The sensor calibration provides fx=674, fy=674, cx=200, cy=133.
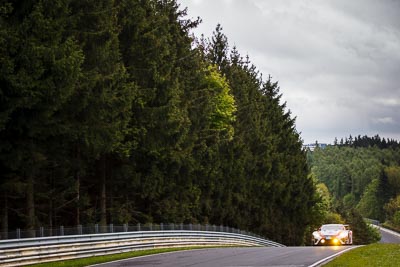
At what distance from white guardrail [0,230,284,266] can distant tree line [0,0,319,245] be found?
→ 2428mm

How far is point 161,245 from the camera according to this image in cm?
3147

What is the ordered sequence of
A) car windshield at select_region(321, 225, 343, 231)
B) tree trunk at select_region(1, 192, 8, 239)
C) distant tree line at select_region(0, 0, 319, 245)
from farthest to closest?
car windshield at select_region(321, 225, 343, 231)
tree trunk at select_region(1, 192, 8, 239)
distant tree line at select_region(0, 0, 319, 245)

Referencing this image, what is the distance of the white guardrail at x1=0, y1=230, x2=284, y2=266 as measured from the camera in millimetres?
19531

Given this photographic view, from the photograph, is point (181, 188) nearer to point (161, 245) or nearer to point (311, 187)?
point (161, 245)

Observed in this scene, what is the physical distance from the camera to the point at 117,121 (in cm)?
2552

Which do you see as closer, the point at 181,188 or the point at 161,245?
the point at 161,245

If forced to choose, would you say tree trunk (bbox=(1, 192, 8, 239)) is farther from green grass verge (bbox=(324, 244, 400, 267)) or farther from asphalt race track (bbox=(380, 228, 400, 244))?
asphalt race track (bbox=(380, 228, 400, 244))

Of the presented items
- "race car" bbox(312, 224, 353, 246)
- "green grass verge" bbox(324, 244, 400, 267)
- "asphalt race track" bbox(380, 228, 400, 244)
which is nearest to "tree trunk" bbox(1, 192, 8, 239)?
"green grass verge" bbox(324, 244, 400, 267)

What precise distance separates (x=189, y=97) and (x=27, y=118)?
871 inches

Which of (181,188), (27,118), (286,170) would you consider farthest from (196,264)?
(286,170)

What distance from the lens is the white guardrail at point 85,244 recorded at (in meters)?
19.5

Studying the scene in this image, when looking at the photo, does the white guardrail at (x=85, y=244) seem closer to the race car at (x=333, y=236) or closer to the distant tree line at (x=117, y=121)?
the distant tree line at (x=117, y=121)

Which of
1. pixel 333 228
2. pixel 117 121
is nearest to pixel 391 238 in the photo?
pixel 333 228

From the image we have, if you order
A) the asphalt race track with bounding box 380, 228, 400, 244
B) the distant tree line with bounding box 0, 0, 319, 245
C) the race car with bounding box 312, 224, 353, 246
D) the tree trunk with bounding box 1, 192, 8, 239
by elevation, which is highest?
the distant tree line with bounding box 0, 0, 319, 245
